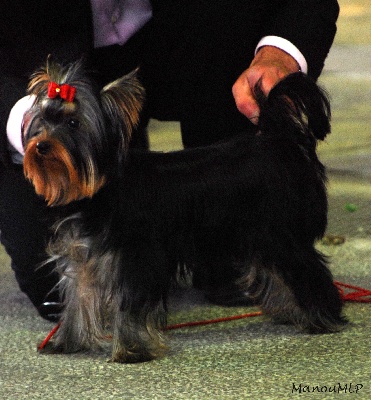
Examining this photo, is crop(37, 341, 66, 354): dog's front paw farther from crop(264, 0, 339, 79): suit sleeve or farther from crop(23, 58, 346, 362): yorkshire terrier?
crop(264, 0, 339, 79): suit sleeve

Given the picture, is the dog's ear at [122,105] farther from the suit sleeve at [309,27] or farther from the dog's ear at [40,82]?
the suit sleeve at [309,27]

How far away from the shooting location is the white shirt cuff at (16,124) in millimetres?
2348

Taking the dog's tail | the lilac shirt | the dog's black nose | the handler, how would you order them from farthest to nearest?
the lilac shirt → the handler → the dog's tail → the dog's black nose

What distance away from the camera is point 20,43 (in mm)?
2607

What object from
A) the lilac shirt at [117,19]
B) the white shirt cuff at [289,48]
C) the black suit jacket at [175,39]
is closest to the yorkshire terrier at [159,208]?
the white shirt cuff at [289,48]

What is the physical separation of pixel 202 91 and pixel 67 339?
0.93 meters

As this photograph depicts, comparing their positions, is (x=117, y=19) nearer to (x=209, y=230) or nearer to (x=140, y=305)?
(x=209, y=230)

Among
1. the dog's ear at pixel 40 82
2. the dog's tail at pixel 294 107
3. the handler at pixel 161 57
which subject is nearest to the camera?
the dog's ear at pixel 40 82

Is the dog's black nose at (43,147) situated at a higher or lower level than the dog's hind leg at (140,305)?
higher

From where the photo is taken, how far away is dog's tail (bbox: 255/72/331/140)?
2291mm

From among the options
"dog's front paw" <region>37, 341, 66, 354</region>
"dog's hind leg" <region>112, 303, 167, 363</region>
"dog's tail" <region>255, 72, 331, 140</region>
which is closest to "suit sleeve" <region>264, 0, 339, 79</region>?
"dog's tail" <region>255, 72, 331, 140</region>

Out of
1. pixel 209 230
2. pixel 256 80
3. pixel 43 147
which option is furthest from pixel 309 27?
pixel 43 147

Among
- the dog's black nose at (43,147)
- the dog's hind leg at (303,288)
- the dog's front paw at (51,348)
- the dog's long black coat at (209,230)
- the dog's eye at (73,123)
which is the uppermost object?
the dog's eye at (73,123)

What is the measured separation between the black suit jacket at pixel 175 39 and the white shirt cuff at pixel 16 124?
0.09m
